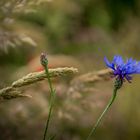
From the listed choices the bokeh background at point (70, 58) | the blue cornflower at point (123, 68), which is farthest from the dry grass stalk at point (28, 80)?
the bokeh background at point (70, 58)

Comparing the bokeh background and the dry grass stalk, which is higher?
the bokeh background

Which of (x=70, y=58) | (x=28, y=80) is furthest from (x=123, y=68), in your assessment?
(x=70, y=58)

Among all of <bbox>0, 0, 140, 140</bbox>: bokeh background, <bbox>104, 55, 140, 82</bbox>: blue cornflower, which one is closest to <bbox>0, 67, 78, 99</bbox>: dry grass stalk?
<bbox>104, 55, 140, 82</bbox>: blue cornflower

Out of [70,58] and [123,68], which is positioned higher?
[70,58]

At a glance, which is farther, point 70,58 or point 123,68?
point 70,58

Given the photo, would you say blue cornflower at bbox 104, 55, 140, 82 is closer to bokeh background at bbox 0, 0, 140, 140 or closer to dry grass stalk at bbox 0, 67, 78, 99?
dry grass stalk at bbox 0, 67, 78, 99

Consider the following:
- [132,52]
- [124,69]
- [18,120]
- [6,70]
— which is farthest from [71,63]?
[124,69]

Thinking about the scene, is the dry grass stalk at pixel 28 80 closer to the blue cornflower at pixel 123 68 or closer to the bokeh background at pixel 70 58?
the blue cornflower at pixel 123 68

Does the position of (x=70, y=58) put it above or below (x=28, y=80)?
above

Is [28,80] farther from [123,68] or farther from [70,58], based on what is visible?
[70,58]
